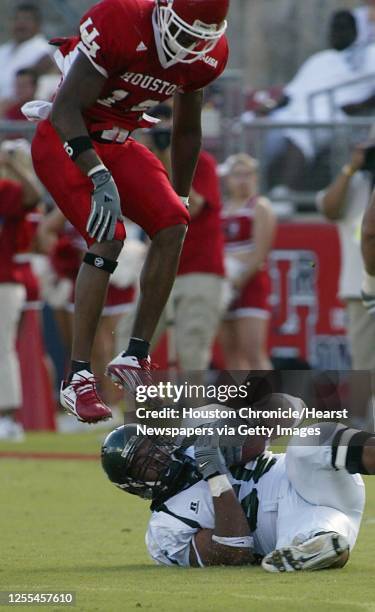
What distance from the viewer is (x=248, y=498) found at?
20.8 ft

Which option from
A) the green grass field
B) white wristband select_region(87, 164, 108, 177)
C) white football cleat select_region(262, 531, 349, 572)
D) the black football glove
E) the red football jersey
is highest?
the red football jersey

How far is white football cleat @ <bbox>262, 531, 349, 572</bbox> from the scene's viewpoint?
596 centimetres

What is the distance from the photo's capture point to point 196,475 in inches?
251

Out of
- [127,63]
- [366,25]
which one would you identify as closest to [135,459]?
[127,63]

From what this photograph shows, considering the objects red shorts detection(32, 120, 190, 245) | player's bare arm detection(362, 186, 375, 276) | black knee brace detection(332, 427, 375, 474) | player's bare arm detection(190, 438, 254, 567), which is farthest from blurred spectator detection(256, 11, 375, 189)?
black knee brace detection(332, 427, 375, 474)

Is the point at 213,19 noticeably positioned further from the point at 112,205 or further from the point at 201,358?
the point at 201,358

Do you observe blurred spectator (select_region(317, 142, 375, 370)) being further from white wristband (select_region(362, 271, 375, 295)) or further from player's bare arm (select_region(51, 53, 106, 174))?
player's bare arm (select_region(51, 53, 106, 174))

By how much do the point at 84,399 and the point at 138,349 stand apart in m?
0.42

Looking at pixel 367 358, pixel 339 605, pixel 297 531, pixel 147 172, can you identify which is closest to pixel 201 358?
pixel 367 358

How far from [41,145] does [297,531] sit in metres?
2.29

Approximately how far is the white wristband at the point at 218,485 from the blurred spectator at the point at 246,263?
5987 mm

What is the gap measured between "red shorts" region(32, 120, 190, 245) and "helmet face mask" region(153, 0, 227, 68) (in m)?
0.57

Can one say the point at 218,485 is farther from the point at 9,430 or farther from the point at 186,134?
the point at 9,430

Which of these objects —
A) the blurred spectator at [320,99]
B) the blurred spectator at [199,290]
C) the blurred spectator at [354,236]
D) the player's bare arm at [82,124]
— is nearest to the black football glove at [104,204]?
the player's bare arm at [82,124]
